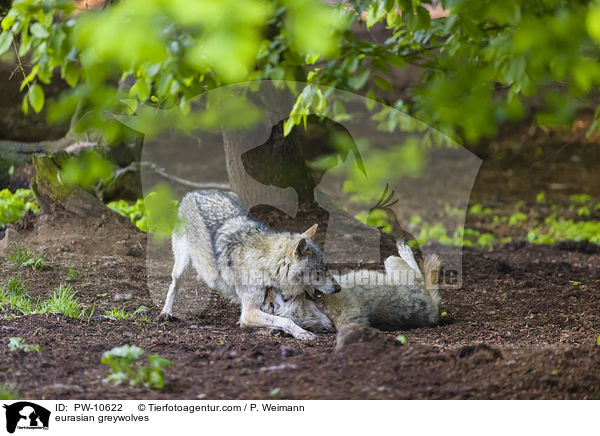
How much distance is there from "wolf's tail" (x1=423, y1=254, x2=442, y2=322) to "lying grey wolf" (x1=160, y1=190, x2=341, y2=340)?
1.04 meters

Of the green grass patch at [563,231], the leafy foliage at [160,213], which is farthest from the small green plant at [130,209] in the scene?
the green grass patch at [563,231]

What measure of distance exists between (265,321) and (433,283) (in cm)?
181

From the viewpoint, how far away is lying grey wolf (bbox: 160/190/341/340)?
5043 millimetres

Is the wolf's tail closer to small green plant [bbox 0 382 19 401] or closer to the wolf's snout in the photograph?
the wolf's snout

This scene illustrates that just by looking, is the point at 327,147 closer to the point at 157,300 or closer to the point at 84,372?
the point at 157,300

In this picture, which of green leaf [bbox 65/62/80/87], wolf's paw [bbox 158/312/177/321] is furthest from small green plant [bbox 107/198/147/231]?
green leaf [bbox 65/62/80/87]

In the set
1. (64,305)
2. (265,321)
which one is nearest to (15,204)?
(64,305)

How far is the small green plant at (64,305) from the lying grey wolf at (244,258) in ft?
2.40

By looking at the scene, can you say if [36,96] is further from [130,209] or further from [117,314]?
[130,209]

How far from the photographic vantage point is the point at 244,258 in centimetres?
529

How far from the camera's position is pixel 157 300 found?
19.2 feet
